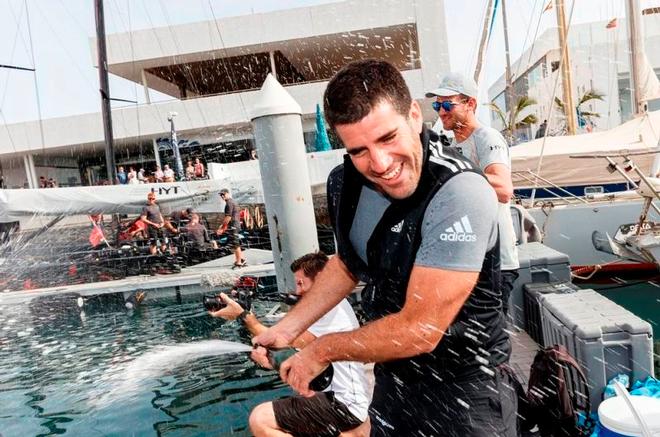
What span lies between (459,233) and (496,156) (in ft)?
7.99

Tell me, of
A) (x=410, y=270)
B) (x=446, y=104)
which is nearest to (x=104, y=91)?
(x=446, y=104)

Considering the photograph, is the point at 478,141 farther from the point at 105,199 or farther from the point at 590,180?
the point at 105,199

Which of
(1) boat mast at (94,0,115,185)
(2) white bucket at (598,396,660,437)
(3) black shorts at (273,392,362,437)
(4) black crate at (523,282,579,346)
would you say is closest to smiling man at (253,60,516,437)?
(2) white bucket at (598,396,660,437)

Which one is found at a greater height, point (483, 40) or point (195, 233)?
point (483, 40)

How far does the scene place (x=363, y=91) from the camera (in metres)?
1.56

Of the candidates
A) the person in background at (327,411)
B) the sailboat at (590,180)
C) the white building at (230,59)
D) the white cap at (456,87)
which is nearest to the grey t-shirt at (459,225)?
the person in background at (327,411)

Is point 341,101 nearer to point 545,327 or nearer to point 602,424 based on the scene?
point 602,424

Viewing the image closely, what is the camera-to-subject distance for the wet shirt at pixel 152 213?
1395 cm

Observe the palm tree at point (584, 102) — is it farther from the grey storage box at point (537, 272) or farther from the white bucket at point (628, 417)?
the white bucket at point (628, 417)

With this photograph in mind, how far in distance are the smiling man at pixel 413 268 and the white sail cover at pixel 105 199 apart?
41.8ft

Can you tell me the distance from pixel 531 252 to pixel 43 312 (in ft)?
35.3

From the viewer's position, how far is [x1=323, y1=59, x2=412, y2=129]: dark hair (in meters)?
1.56

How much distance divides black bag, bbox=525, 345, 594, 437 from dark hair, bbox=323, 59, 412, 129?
240cm

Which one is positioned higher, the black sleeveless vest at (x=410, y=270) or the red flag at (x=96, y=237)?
the black sleeveless vest at (x=410, y=270)
